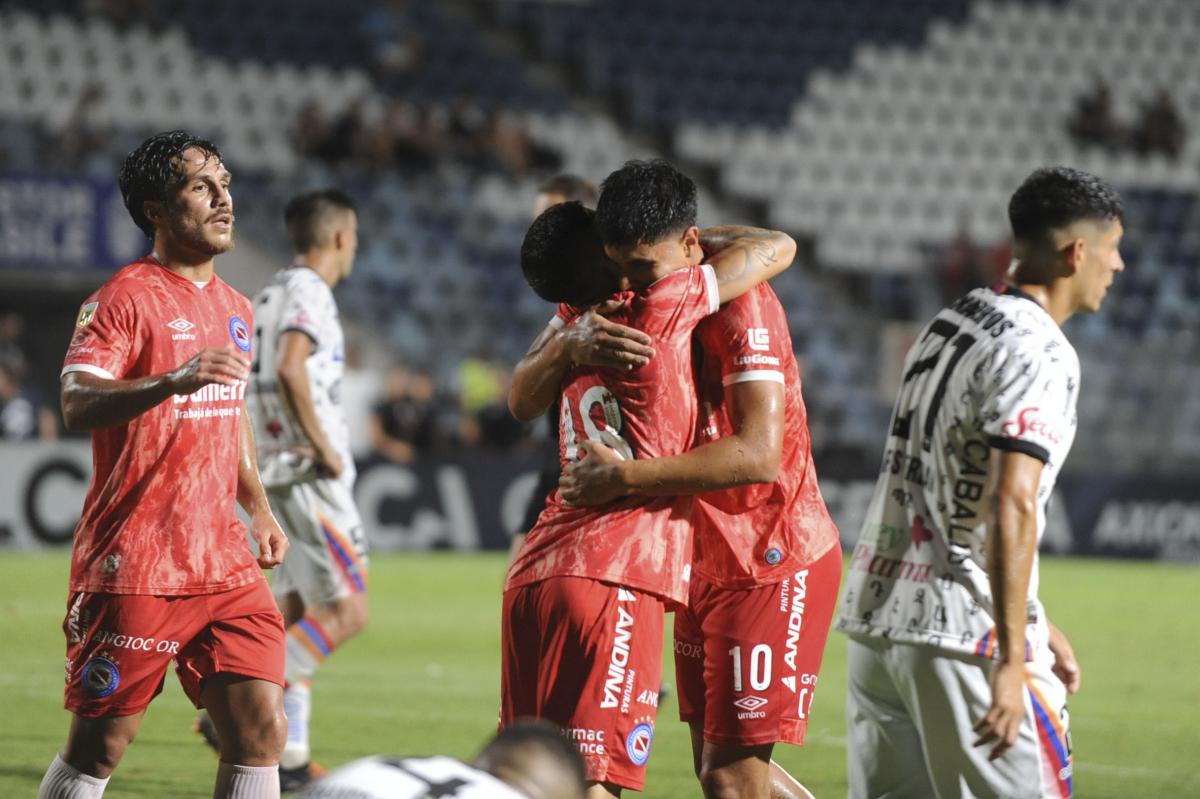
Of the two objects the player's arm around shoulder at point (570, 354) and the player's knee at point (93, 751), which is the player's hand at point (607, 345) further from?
the player's knee at point (93, 751)

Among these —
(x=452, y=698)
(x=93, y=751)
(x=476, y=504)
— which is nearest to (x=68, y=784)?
(x=93, y=751)

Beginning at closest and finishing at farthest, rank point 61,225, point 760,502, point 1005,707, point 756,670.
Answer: point 1005,707, point 756,670, point 760,502, point 61,225

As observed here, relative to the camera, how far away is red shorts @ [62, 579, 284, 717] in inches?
184

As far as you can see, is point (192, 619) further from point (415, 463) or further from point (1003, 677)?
point (415, 463)

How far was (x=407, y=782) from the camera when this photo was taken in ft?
9.59

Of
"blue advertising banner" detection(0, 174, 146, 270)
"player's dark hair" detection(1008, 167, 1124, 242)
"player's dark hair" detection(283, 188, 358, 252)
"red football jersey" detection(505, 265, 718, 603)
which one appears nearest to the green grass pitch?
"player's dark hair" detection(283, 188, 358, 252)

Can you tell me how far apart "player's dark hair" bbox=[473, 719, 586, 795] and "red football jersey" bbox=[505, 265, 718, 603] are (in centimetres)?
99

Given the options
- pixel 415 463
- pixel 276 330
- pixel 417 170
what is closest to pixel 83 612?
pixel 276 330

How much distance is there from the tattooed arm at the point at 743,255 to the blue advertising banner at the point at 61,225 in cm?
1490

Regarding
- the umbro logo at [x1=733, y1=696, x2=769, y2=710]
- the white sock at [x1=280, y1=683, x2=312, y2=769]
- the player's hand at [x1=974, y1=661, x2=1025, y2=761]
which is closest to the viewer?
the player's hand at [x1=974, y1=661, x2=1025, y2=761]

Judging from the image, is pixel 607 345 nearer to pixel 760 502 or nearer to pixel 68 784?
pixel 760 502

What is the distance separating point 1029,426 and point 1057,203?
1.98ft

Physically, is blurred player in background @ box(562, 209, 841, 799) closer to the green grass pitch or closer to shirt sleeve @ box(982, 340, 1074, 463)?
shirt sleeve @ box(982, 340, 1074, 463)

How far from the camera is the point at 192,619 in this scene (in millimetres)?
4770
